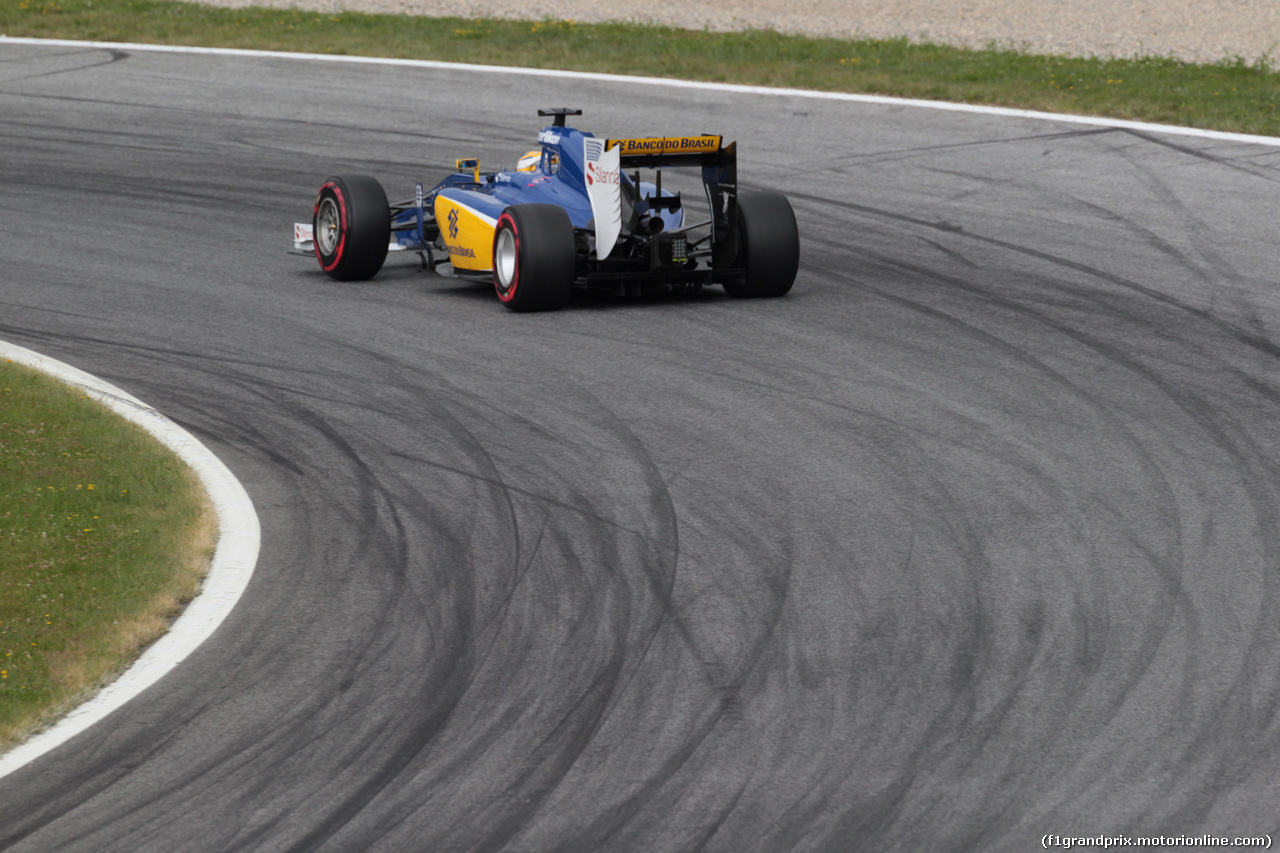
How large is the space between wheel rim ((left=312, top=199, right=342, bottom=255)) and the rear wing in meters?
2.82

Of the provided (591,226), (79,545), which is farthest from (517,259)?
(79,545)

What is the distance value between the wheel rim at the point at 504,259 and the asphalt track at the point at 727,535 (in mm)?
415

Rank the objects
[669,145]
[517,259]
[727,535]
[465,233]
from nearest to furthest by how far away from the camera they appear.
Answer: [727,535]
[517,259]
[669,145]
[465,233]

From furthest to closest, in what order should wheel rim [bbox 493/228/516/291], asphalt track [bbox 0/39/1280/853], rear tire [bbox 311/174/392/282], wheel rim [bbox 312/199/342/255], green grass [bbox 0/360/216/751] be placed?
wheel rim [bbox 312/199/342/255] < rear tire [bbox 311/174/392/282] < wheel rim [bbox 493/228/516/291] < green grass [bbox 0/360/216/751] < asphalt track [bbox 0/39/1280/853]

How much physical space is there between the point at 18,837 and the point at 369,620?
5.89ft

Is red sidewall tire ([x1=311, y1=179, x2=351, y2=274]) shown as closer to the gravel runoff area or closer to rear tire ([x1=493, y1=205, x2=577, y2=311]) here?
rear tire ([x1=493, y1=205, x2=577, y2=311])

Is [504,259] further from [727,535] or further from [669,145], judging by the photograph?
[727,535]

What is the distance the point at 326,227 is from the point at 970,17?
15.4m

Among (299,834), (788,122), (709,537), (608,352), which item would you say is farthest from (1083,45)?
(299,834)

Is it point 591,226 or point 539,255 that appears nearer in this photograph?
point 539,255

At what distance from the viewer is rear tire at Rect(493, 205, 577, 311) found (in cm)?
1065

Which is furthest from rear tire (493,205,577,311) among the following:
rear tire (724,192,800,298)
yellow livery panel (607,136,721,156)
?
rear tire (724,192,800,298)

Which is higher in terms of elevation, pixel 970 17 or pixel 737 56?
pixel 970 17

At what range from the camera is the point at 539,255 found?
10688mm
